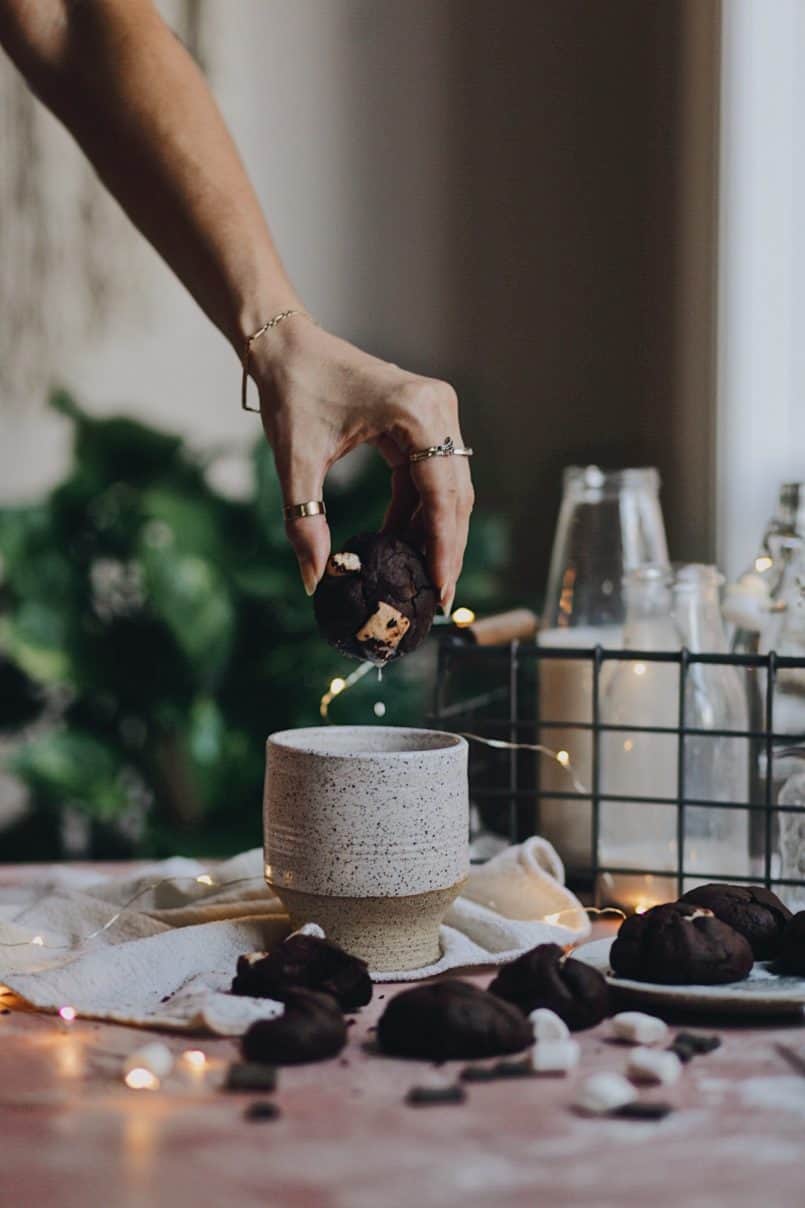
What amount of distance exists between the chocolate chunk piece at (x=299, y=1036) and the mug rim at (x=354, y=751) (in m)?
0.16

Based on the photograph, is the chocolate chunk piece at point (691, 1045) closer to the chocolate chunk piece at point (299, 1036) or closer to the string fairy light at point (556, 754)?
the chocolate chunk piece at point (299, 1036)

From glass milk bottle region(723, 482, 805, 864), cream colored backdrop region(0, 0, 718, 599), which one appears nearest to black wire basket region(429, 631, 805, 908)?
glass milk bottle region(723, 482, 805, 864)

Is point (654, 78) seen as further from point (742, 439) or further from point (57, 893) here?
point (57, 893)

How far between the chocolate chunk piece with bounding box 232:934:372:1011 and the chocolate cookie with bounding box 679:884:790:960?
192 millimetres

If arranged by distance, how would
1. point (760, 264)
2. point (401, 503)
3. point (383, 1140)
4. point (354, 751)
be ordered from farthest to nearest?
point (760, 264), point (401, 503), point (354, 751), point (383, 1140)

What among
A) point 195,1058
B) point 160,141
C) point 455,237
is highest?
point 455,237

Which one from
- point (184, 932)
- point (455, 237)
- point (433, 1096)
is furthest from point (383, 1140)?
point (455, 237)

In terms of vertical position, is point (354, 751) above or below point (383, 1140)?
above

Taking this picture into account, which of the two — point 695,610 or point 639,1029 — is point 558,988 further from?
point 695,610

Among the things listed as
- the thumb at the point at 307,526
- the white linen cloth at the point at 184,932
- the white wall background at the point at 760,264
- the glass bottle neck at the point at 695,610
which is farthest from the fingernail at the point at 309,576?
the white wall background at the point at 760,264

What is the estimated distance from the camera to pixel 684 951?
0.74 metres

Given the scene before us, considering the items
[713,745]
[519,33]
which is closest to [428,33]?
[519,33]

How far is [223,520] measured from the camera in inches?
87.0

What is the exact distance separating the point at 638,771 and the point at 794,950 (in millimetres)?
281
